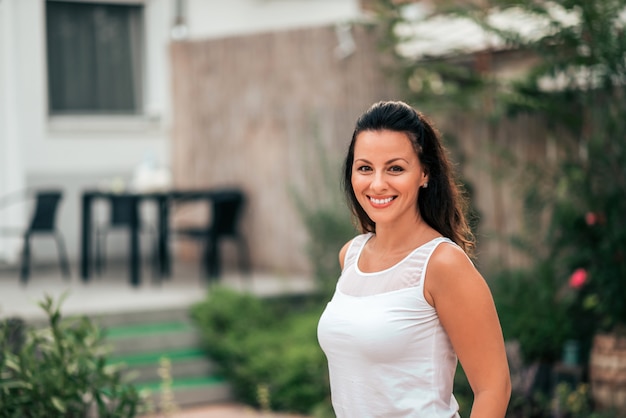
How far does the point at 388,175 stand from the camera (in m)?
2.29

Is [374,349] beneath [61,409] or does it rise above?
above

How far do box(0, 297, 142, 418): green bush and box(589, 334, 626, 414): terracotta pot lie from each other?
2.98 m

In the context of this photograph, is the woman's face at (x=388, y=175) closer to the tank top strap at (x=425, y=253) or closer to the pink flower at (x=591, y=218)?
the tank top strap at (x=425, y=253)

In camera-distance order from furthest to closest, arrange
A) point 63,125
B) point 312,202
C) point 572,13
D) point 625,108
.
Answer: point 63,125 < point 312,202 < point 572,13 < point 625,108

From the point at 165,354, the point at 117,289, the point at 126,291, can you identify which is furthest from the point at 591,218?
the point at 117,289

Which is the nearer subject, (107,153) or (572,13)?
(572,13)

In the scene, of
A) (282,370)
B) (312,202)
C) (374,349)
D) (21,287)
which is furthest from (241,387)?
(374,349)

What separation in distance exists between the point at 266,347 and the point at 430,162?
4.79m

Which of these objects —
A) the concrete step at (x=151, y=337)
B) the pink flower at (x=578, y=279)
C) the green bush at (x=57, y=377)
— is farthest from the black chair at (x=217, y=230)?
the green bush at (x=57, y=377)

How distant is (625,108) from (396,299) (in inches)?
165

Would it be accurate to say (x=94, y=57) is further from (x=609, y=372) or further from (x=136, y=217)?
(x=609, y=372)

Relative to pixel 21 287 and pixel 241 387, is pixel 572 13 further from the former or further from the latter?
pixel 21 287

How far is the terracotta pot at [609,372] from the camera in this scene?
5.67 m

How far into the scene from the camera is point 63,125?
10.8m
